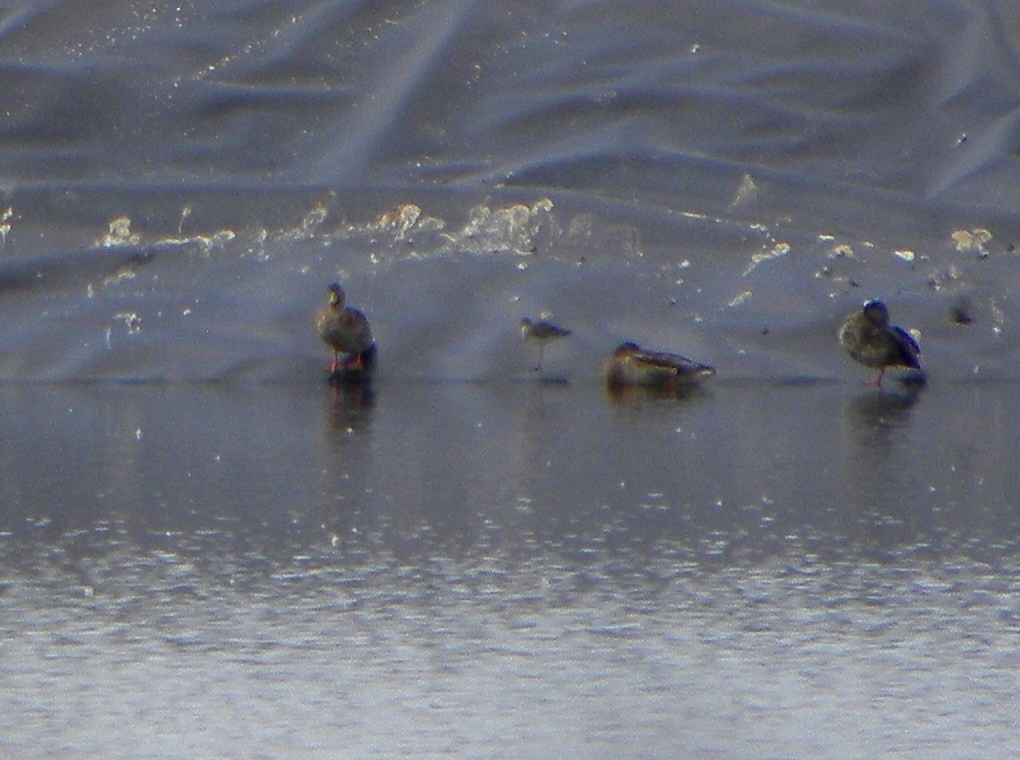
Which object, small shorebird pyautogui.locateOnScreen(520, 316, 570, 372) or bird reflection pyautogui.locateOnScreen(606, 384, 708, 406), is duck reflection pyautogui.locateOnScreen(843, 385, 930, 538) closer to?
bird reflection pyautogui.locateOnScreen(606, 384, 708, 406)

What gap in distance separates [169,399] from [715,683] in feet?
21.2

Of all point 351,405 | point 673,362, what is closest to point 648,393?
point 673,362

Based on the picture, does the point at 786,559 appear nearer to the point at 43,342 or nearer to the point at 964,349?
the point at 964,349

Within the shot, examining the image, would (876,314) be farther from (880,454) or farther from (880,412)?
(880,454)

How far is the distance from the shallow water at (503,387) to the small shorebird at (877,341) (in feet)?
0.74

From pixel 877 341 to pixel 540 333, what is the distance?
192 centimetres

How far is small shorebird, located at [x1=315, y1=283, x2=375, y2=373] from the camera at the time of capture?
11.9 meters

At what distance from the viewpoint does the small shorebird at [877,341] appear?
1168 centimetres

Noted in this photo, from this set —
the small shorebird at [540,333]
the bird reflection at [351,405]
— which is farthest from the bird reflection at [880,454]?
the bird reflection at [351,405]

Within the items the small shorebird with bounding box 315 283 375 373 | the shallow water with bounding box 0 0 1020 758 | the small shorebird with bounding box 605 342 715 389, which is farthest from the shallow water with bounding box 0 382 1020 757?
the small shorebird with bounding box 315 283 375 373

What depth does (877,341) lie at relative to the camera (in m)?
11.7

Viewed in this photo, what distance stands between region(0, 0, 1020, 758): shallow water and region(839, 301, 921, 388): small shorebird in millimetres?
227

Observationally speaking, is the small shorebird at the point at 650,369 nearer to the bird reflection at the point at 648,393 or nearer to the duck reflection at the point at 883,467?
the bird reflection at the point at 648,393

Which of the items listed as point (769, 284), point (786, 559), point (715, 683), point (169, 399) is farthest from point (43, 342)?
point (715, 683)
